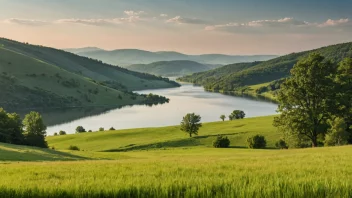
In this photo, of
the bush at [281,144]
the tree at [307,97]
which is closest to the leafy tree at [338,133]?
the tree at [307,97]

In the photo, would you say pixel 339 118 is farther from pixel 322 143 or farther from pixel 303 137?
pixel 322 143

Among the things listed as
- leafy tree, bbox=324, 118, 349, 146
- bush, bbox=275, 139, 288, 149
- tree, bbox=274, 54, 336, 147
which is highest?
tree, bbox=274, 54, 336, 147

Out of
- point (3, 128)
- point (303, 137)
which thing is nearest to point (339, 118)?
point (303, 137)

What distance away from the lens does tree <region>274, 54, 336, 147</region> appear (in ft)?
140

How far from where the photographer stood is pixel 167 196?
20.4 ft

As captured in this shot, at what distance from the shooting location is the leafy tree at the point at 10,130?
5956cm

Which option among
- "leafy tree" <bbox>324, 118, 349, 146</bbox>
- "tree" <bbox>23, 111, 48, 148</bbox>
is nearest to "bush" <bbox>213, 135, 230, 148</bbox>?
"leafy tree" <bbox>324, 118, 349, 146</bbox>

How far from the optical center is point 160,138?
8619cm

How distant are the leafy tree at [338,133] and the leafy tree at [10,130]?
54167 mm

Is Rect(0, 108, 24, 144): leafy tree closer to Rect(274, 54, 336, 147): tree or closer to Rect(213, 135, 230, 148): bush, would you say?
Rect(213, 135, 230, 148): bush

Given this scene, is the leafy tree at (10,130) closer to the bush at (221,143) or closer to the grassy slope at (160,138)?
the grassy slope at (160,138)

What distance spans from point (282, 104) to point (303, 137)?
688 cm

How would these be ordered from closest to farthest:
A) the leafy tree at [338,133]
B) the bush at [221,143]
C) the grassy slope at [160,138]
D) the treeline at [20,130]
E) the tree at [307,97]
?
the tree at [307,97] → the leafy tree at [338,133] → the treeline at [20,130] → the bush at [221,143] → the grassy slope at [160,138]

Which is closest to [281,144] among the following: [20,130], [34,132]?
[34,132]
